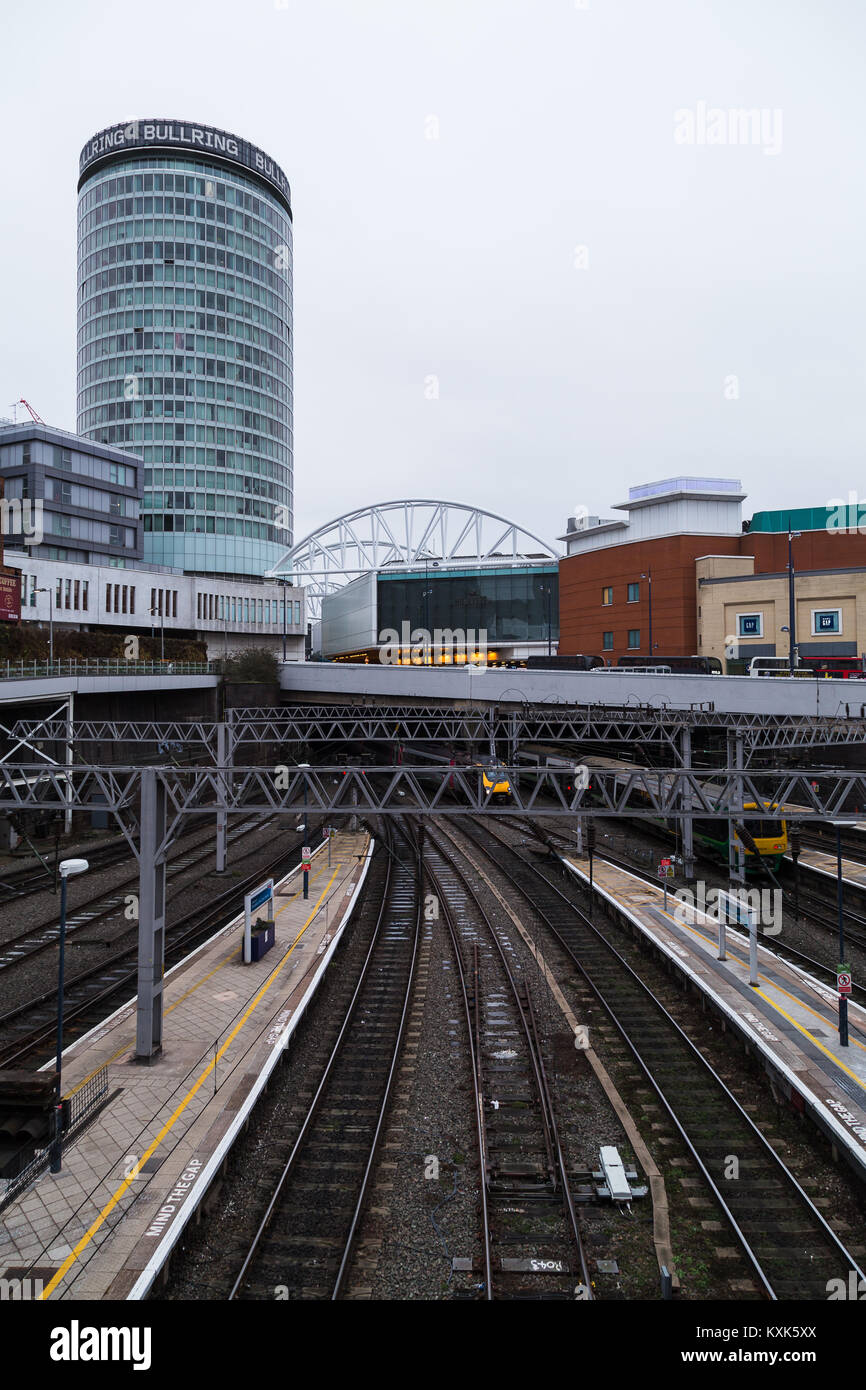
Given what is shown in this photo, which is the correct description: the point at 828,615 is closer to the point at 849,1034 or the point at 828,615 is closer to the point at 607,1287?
the point at 849,1034

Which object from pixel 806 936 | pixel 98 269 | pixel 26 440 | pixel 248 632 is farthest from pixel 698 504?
pixel 98 269

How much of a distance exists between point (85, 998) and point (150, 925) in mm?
5793

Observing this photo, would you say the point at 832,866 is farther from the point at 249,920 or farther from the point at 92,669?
the point at 92,669

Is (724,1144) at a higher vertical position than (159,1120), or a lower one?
lower

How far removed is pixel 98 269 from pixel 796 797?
109022mm

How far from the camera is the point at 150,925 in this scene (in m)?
17.0

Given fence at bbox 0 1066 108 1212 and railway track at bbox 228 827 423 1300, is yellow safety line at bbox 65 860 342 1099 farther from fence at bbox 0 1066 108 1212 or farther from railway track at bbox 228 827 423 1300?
railway track at bbox 228 827 423 1300

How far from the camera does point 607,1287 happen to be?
11.0m

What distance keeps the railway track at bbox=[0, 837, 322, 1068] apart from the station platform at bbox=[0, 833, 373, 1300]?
41.1 inches

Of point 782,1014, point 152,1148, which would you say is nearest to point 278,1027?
point 152,1148

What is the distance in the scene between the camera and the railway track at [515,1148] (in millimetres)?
11188

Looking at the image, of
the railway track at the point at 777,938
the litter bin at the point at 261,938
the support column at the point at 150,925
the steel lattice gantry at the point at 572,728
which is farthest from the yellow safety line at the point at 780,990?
the support column at the point at 150,925

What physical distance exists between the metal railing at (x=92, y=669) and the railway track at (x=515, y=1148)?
28.1m

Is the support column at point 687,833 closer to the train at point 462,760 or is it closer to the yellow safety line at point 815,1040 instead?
the train at point 462,760
